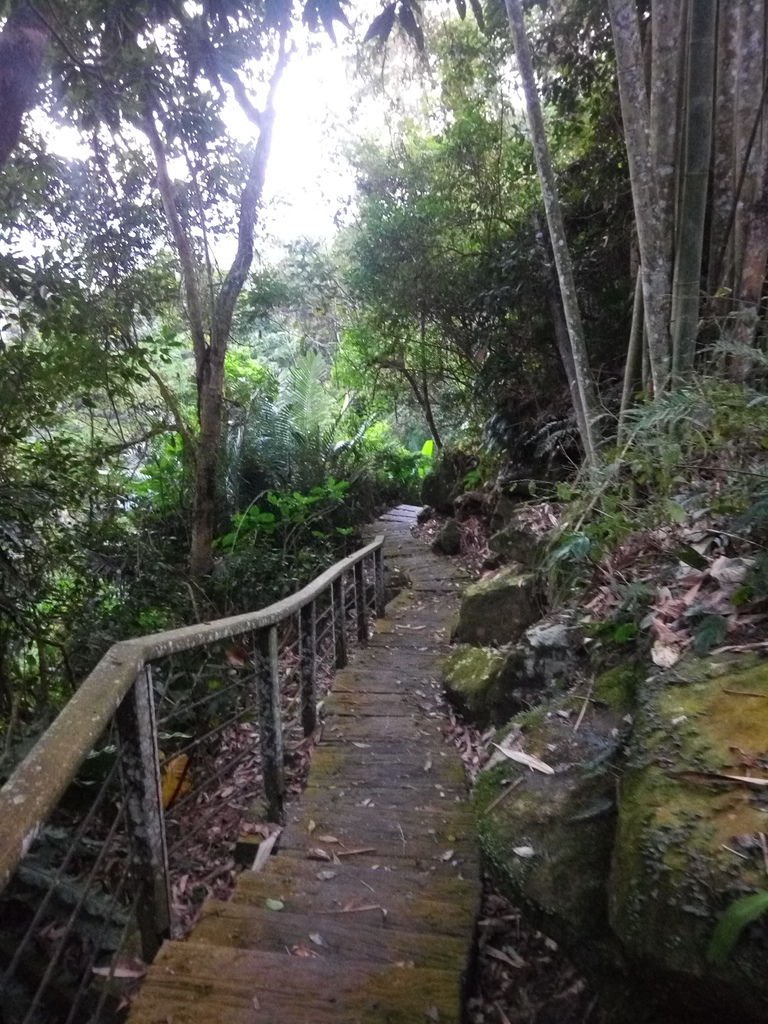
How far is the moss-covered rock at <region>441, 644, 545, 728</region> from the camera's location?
3318 millimetres

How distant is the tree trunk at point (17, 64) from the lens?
3.72 metres

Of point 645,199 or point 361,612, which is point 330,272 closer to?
point 361,612

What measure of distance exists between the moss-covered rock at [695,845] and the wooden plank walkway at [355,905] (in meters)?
0.64

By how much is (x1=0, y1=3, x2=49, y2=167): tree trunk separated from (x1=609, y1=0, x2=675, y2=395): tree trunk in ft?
10.6

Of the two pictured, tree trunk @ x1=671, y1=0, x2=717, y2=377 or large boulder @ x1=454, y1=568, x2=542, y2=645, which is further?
large boulder @ x1=454, y1=568, x2=542, y2=645

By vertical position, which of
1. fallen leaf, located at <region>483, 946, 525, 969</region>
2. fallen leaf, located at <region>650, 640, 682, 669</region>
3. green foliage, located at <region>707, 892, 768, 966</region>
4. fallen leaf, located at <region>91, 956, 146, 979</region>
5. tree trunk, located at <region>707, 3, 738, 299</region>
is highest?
tree trunk, located at <region>707, 3, 738, 299</region>

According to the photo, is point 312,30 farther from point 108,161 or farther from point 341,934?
point 341,934

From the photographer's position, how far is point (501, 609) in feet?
15.8

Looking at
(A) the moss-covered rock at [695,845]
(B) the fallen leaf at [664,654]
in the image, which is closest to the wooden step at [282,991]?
(A) the moss-covered rock at [695,845]

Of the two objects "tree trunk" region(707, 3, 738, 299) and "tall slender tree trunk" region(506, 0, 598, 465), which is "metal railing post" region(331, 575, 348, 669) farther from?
"tree trunk" region(707, 3, 738, 299)

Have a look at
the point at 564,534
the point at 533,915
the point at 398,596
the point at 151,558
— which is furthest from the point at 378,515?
the point at 533,915

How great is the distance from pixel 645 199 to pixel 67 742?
159 inches

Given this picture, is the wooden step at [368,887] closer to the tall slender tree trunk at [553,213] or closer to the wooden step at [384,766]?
the wooden step at [384,766]

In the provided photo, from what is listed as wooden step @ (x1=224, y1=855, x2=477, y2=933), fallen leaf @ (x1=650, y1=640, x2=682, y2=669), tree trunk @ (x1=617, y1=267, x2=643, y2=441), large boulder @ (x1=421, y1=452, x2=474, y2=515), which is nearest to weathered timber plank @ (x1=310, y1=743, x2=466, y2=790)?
wooden step @ (x1=224, y1=855, x2=477, y2=933)
